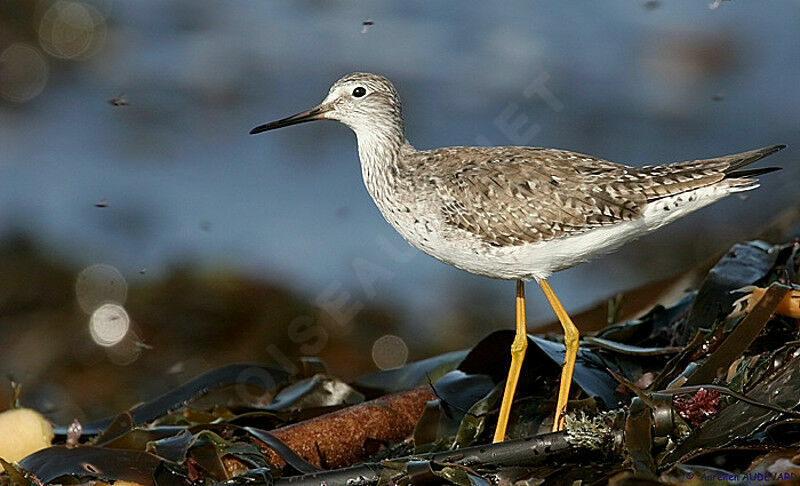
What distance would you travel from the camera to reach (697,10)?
8250 millimetres

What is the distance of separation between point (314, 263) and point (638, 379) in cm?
334

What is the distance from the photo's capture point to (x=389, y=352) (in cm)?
594

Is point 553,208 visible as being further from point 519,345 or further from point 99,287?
point 99,287

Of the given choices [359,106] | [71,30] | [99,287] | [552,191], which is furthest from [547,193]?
[71,30]

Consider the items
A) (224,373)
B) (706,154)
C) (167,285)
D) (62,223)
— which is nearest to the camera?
(224,373)

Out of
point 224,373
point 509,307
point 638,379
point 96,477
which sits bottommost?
point 509,307

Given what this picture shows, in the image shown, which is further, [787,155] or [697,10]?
[697,10]

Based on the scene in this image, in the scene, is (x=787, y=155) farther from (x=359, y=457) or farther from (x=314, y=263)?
(x=359, y=457)

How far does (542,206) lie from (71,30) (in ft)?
21.5

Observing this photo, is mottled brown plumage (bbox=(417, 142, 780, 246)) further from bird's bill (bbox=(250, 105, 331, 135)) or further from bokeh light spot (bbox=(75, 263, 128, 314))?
bokeh light spot (bbox=(75, 263, 128, 314))

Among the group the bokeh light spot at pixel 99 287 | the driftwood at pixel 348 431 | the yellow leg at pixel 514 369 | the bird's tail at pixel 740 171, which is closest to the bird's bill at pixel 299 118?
the yellow leg at pixel 514 369

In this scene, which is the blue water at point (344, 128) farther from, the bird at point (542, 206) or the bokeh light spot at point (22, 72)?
the bird at point (542, 206)

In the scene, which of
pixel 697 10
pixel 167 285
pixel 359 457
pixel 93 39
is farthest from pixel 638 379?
pixel 93 39

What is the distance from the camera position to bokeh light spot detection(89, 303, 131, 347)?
5.78 metres
